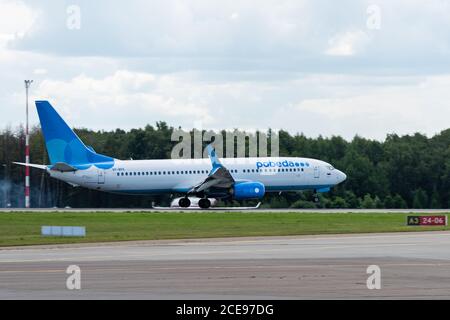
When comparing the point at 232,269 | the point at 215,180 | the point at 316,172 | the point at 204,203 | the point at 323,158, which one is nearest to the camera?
the point at 232,269

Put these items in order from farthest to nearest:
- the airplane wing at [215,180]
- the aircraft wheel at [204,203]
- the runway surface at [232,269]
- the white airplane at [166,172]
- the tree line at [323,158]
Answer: the tree line at [323,158], the aircraft wheel at [204,203], the white airplane at [166,172], the airplane wing at [215,180], the runway surface at [232,269]

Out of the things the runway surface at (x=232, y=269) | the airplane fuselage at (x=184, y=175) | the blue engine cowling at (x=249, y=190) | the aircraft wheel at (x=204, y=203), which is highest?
the airplane fuselage at (x=184, y=175)

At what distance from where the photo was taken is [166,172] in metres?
87.9

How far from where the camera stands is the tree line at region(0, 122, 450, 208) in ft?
350

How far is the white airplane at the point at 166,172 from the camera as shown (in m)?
85.9

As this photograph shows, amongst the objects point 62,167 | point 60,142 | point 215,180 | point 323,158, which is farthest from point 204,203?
point 323,158

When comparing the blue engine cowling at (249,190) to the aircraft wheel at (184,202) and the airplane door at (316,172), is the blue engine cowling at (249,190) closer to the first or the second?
the aircraft wheel at (184,202)

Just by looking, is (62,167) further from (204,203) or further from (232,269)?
(232,269)

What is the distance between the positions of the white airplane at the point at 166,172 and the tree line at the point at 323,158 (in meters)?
9.61

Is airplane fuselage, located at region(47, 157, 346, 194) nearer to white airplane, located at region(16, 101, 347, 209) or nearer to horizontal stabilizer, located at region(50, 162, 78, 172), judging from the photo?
white airplane, located at region(16, 101, 347, 209)

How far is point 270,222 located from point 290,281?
34.9 m

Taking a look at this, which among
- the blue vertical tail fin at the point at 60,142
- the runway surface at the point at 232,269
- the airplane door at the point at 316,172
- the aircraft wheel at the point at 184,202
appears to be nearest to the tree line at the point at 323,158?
the airplane door at the point at 316,172

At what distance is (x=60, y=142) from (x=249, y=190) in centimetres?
1539

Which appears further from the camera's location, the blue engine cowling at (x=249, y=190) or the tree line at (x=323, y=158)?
the tree line at (x=323, y=158)
